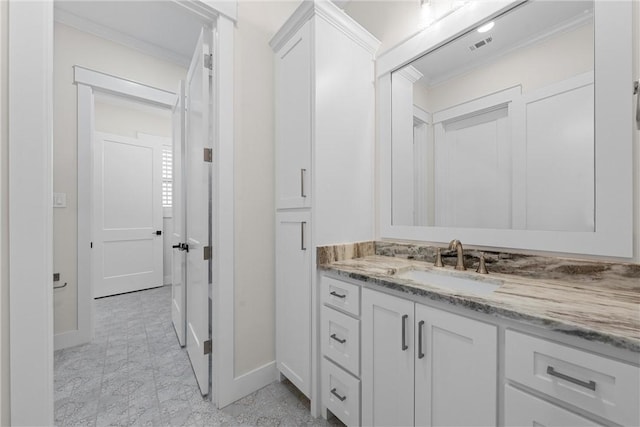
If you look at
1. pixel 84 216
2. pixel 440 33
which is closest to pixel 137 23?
pixel 84 216

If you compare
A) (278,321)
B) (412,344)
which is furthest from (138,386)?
(412,344)

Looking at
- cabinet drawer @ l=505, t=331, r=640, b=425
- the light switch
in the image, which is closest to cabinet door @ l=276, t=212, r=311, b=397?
cabinet drawer @ l=505, t=331, r=640, b=425

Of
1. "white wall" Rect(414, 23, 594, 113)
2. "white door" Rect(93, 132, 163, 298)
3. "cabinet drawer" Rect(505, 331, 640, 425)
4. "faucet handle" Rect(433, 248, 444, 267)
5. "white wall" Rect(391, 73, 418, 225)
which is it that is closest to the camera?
"cabinet drawer" Rect(505, 331, 640, 425)

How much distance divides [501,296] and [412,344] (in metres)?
0.37

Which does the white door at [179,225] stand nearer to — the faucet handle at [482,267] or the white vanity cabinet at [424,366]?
the white vanity cabinet at [424,366]

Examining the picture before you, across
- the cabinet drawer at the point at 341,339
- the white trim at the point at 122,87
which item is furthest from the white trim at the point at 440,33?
the white trim at the point at 122,87

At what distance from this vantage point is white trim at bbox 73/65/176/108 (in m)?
2.35

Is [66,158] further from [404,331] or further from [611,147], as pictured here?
[611,147]

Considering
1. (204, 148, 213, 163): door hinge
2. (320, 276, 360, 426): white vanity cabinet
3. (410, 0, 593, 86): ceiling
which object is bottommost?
(320, 276, 360, 426): white vanity cabinet

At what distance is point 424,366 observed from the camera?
99 centimetres

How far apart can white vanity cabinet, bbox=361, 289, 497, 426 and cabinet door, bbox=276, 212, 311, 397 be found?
40 cm

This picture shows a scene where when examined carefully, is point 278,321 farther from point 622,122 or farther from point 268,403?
point 622,122

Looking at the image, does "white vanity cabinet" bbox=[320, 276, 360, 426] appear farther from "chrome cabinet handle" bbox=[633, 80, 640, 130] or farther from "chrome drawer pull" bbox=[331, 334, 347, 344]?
"chrome cabinet handle" bbox=[633, 80, 640, 130]

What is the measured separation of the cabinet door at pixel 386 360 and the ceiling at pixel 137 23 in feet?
→ 7.97
